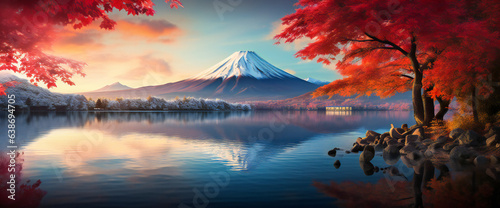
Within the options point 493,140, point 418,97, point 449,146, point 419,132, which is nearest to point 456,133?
point 449,146

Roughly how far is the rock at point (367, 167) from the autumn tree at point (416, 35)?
564 centimetres

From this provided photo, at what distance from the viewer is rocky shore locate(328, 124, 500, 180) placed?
37.8 feet

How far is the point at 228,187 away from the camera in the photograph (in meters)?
8.45

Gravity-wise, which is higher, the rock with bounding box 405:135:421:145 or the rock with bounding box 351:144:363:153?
the rock with bounding box 405:135:421:145

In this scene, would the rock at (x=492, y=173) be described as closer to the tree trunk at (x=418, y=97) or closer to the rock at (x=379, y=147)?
the rock at (x=379, y=147)

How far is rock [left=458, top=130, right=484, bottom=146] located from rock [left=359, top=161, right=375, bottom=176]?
14.9 feet

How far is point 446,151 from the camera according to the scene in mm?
13234

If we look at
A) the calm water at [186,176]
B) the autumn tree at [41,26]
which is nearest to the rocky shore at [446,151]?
the calm water at [186,176]

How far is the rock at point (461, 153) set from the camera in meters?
12.4

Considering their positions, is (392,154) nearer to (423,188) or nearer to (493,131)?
(493,131)

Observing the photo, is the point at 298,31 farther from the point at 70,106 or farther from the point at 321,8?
the point at 70,106

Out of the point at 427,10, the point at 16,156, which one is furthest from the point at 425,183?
the point at 16,156

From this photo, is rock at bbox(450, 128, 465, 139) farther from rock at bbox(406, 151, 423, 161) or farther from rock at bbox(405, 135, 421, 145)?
rock at bbox(406, 151, 423, 161)

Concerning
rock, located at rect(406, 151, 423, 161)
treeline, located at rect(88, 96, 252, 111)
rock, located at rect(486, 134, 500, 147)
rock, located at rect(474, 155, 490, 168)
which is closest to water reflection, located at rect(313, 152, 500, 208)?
rock, located at rect(474, 155, 490, 168)
